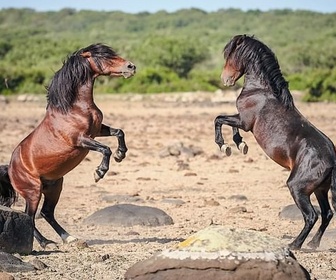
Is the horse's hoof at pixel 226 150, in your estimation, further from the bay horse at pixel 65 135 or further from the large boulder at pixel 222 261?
the large boulder at pixel 222 261

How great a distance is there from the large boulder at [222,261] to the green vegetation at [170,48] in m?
4.83

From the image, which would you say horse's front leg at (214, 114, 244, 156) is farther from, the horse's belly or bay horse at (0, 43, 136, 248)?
the horse's belly

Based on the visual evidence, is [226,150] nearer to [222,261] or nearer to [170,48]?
[222,261]

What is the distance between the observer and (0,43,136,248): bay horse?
9.88 metres

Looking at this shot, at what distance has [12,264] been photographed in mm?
8016

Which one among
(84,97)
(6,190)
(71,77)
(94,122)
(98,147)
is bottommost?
(6,190)

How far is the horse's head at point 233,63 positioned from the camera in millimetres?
10305

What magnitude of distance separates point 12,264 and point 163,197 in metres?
6.25

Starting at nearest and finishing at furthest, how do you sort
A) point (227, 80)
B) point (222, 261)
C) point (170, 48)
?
point (222, 261), point (227, 80), point (170, 48)

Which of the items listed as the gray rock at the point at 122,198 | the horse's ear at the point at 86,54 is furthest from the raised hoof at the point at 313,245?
the gray rock at the point at 122,198

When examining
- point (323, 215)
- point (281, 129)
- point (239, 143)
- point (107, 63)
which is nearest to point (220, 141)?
point (239, 143)

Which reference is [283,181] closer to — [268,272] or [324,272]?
[324,272]

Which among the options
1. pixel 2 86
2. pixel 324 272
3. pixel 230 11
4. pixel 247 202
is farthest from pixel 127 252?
pixel 230 11

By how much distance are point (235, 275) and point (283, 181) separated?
29.9ft
